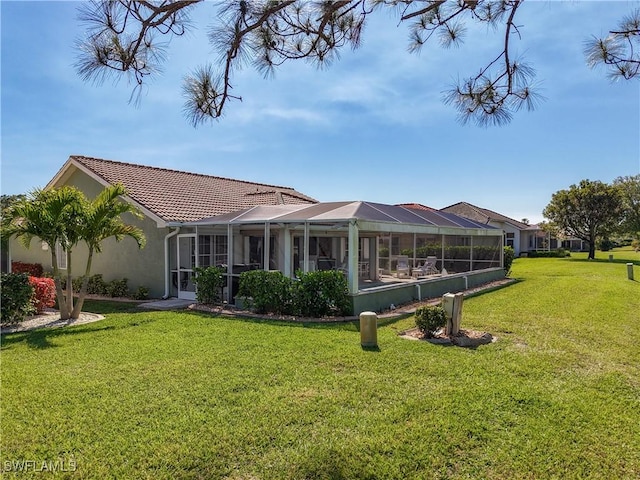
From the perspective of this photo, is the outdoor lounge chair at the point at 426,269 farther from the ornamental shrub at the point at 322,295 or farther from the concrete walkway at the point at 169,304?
the concrete walkway at the point at 169,304

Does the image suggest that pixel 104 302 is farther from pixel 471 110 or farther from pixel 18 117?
pixel 471 110

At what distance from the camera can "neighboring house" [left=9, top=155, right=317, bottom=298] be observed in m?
14.5

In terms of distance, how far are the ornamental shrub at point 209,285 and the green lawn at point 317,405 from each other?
406cm

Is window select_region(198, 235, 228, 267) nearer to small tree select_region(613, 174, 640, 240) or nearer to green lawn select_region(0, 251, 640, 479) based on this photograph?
green lawn select_region(0, 251, 640, 479)

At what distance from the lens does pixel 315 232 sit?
50.2 feet

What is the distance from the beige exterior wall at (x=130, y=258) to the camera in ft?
47.8

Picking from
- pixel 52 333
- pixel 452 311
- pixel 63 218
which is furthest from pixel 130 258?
pixel 452 311

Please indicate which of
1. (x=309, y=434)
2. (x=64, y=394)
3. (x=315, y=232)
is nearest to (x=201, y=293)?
(x=315, y=232)

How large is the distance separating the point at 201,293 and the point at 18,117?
21.4ft

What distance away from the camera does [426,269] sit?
667 inches

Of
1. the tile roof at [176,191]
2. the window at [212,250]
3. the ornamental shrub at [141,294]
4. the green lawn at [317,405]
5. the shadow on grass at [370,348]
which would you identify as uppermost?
the tile roof at [176,191]

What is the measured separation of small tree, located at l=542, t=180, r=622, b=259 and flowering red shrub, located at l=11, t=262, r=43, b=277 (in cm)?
4184

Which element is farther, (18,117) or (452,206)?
(452,206)

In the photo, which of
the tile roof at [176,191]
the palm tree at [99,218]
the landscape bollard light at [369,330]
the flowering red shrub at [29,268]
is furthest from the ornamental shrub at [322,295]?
the flowering red shrub at [29,268]
